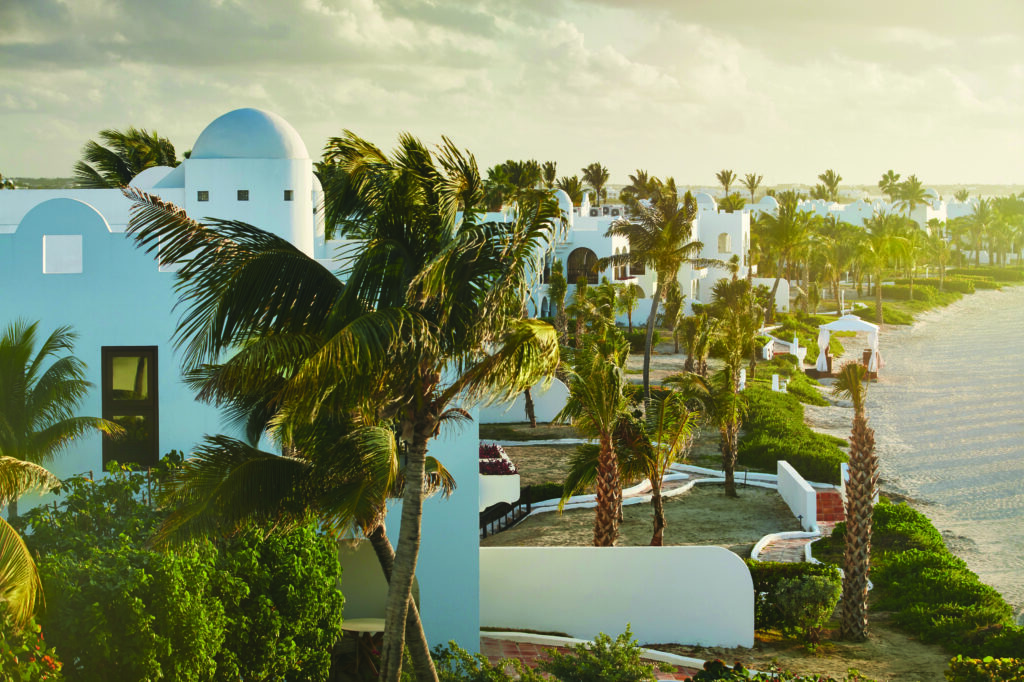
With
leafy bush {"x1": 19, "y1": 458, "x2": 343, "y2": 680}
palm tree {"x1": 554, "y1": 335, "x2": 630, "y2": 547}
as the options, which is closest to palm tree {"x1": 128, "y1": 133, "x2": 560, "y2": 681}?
leafy bush {"x1": 19, "y1": 458, "x2": 343, "y2": 680}

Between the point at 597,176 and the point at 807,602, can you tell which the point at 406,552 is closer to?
the point at 807,602

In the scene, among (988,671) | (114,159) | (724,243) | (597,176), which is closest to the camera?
(988,671)

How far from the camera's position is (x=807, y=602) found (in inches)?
633

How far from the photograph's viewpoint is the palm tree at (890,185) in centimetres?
10968

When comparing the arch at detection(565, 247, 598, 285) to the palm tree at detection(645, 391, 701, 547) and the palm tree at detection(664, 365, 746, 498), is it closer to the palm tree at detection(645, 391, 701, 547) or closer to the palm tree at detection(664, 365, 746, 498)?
the palm tree at detection(664, 365, 746, 498)

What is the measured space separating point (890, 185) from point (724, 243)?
6228 cm

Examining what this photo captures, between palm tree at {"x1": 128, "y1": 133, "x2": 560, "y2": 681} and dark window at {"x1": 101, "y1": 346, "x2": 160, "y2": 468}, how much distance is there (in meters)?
4.24

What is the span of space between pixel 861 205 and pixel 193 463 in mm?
106910

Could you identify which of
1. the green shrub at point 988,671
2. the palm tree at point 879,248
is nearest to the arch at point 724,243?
the palm tree at point 879,248

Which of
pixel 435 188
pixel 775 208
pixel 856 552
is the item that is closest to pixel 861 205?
pixel 775 208

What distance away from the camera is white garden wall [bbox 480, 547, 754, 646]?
50.2 feet

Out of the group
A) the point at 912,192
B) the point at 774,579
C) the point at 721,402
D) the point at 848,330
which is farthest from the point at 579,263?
the point at 912,192

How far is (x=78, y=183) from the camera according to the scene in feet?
104

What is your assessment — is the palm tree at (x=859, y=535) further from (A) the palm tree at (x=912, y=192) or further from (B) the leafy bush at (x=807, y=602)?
(A) the palm tree at (x=912, y=192)
